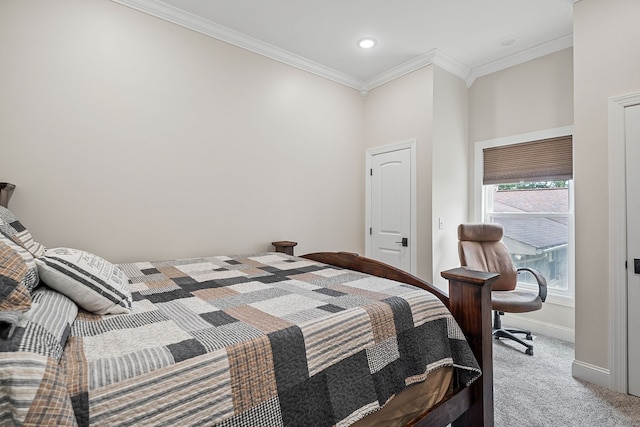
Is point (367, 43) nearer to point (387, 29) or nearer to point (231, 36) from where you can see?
point (387, 29)

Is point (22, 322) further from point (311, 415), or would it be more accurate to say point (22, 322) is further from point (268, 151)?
point (268, 151)

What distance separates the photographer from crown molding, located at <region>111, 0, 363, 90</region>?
2.45 meters

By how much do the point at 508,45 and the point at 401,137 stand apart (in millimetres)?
1343

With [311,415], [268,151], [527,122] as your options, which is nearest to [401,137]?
[527,122]

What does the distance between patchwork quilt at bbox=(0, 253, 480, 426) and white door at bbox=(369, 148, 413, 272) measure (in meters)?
2.04

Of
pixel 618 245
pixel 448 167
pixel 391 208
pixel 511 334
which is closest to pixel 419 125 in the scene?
pixel 448 167

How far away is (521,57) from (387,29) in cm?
157

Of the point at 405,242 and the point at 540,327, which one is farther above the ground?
the point at 405,242

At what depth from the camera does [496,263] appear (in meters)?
3.08

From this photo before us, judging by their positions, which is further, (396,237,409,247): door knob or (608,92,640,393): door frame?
(396,237,409,247): door knob

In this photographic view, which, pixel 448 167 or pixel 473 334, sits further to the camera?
pixel 448 167

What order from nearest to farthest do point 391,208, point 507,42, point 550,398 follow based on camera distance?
point 550,398 < point 507,42 < point 391,208

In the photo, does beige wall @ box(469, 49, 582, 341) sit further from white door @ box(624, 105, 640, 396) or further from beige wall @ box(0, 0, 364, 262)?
beige wall @ box(0, 0, 364, 262)

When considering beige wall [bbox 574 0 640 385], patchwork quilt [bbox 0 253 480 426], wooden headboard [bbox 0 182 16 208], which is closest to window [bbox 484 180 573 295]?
beige wall [bbox 574 0 640 385]
